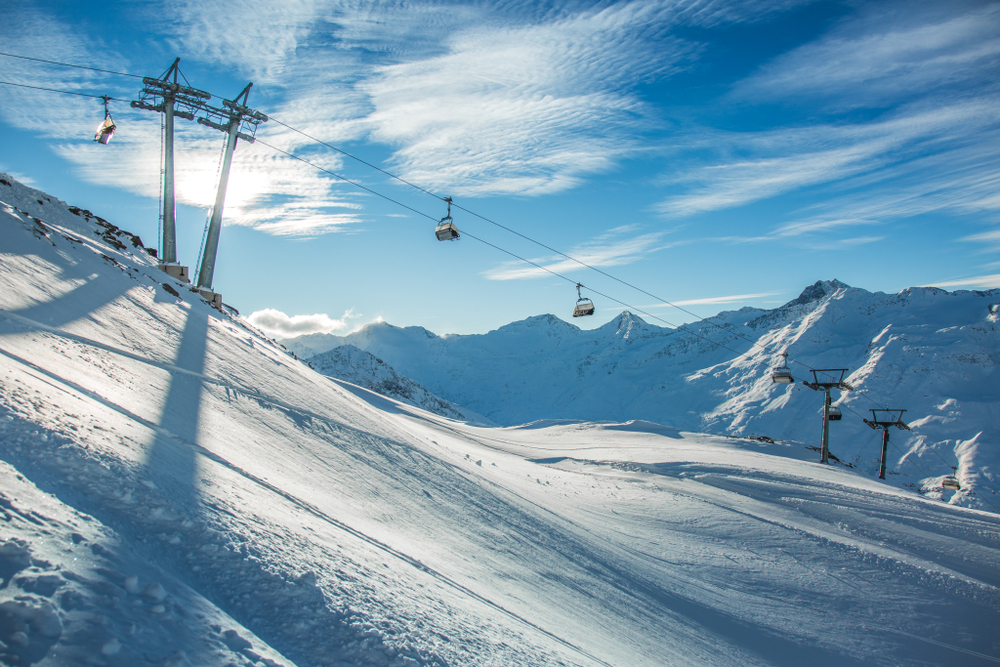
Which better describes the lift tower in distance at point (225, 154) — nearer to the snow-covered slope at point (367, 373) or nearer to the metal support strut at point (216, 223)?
the metal support strut at point (216, 223)

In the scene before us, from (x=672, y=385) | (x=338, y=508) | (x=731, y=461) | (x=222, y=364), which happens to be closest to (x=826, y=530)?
(x=731, y=461)

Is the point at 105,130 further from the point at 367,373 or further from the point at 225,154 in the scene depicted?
the point at 367,373

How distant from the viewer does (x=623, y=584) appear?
6164 millimetres

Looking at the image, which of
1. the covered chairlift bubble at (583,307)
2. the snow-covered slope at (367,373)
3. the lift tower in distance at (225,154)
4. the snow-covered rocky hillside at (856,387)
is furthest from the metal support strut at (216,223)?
the snow-covered rocky hillside at (856,387)

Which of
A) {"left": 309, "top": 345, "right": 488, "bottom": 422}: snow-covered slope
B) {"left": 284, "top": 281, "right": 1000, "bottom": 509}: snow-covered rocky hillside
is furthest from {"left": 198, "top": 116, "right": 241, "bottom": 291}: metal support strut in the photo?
{"left": 284, "top": 281, "right": 1000, "bottom": 509}: snow-covered rocky hillside

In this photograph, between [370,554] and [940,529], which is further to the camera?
[940,529]

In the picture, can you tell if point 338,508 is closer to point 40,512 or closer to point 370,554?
point 370,554

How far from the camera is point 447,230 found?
491 inches

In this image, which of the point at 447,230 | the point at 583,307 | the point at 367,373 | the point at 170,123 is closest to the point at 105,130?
the point at 170,123

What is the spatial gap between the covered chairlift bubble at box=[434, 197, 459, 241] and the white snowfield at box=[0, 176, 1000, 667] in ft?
16.5

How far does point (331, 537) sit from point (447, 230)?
969 centimetres

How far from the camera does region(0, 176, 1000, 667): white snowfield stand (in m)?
2.32

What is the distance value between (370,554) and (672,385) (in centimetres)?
17443

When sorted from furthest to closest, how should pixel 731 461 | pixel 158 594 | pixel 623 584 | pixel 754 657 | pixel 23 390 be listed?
pixel 731 461, pixel 623 584, pixel 754 657, pixel 23 390, pixel 158 594
